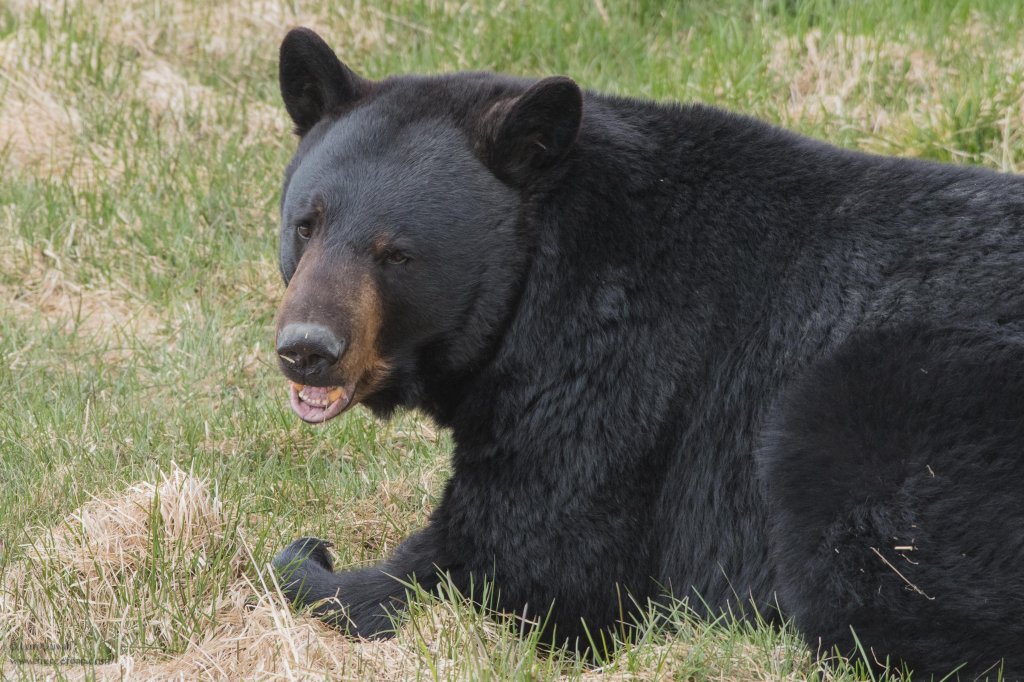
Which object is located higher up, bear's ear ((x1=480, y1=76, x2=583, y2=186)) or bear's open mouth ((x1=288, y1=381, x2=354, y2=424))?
bear's ear ((x1=480, y1=76, x2=583, y2=186))

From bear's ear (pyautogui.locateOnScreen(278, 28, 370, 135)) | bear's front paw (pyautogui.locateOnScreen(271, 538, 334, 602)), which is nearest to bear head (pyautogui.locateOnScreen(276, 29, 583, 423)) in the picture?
bear's ear (pyautogui.locateOnScreen(278, 28, 370, 135))

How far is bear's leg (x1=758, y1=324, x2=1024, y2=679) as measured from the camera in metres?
3.16

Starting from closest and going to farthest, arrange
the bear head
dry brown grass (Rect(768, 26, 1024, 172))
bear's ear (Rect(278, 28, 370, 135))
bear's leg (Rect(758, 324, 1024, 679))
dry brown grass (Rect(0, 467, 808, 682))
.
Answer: bear's leg (Rect(758, 324, 1024, 679)), dry brown grass (Rect(0, 467, 808, 682)), the bear head, bear's ear (Rect(278, 28, 370, 135)), dry brown grass (Rect(768, 26, 1024, 172))

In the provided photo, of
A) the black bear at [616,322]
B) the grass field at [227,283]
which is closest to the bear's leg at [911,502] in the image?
the black bear at [616,322]

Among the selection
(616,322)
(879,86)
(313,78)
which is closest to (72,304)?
(313,78)

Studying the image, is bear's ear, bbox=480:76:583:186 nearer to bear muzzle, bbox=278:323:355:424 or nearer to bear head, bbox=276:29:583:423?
bear head, bbox=276:29:583:423

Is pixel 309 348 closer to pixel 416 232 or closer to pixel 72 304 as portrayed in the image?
pixel 416 232

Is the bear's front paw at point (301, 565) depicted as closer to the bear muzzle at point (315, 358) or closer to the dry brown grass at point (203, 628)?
the dry brown grass at point (203, 628)

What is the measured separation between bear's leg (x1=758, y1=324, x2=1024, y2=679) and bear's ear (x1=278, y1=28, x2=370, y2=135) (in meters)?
1.72

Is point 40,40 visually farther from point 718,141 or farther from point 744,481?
point 744,481

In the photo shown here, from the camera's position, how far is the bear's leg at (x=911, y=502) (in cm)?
316

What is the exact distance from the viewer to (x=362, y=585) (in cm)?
391

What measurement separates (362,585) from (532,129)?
1.45 m

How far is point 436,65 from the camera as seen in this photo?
309 inches
